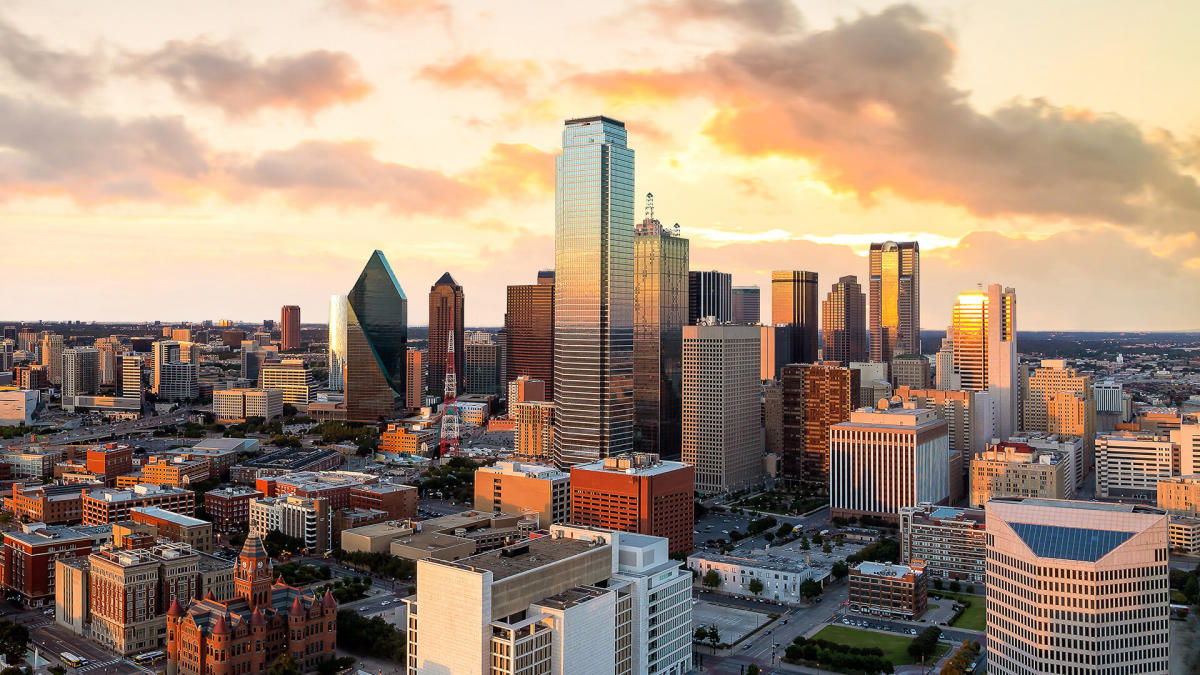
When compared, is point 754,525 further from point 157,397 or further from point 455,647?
point 157,397

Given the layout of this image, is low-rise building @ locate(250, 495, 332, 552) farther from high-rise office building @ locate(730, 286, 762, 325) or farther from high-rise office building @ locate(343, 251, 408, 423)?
high-rise office building @ locate(730, 286, 762, 325)

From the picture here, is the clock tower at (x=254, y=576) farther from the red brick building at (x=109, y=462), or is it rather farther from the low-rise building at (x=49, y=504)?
the red brick building at (x=109, y=462)

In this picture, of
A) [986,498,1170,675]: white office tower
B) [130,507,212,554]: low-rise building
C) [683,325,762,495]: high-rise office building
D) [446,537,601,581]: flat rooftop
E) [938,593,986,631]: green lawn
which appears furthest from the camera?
[683,325,762,495]: high-rise office building

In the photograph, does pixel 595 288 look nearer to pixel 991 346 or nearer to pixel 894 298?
pixel 991 346

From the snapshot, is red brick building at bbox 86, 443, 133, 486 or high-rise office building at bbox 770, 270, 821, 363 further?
high-rise office building at bbox 770, 270, 821, 363

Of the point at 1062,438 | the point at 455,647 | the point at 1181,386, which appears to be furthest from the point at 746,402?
the point at 1181,386

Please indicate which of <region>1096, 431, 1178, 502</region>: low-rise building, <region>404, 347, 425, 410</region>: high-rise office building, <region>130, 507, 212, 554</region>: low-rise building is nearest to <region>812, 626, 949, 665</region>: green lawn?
<region>130, 507, 212, 554</region>: low-rise building
